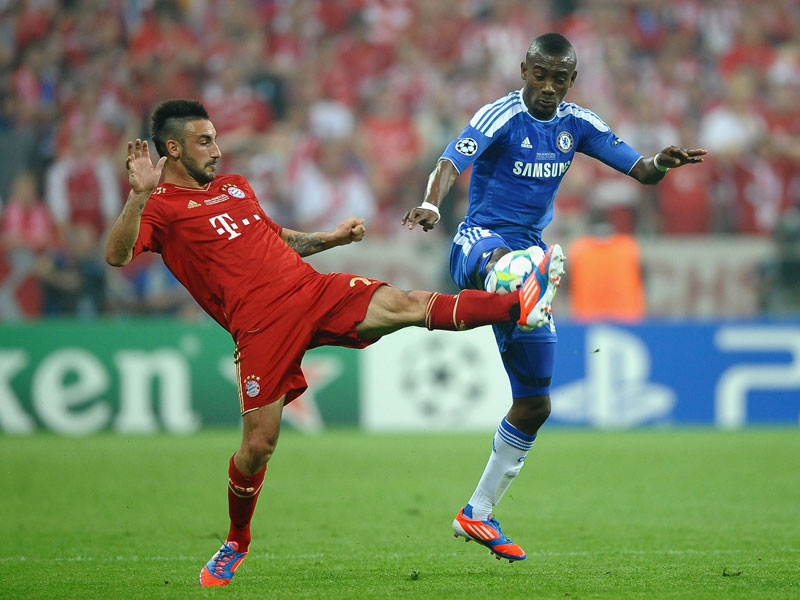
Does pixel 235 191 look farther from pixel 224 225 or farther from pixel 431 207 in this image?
pixel 431 207

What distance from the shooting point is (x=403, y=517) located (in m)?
8.66

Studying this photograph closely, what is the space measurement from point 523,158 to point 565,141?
0.97 feet

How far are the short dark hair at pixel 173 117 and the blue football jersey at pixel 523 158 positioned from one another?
5.19 ft

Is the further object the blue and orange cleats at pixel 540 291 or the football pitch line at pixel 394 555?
the football pitch line at pixel 394 555

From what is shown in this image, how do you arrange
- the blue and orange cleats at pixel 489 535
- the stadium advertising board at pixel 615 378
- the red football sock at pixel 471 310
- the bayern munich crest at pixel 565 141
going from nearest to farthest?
the red football sock at pixel 471 310 → the blue and orange cleats at pixel 489 535 → the bayern munich crest at pixel 565 141 → the stadium advertising board at pixel 615 378

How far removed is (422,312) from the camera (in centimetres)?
617

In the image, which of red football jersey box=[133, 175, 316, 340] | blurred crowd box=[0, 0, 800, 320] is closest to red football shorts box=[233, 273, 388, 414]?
red football jersey box=[133, 175, 316, 340]

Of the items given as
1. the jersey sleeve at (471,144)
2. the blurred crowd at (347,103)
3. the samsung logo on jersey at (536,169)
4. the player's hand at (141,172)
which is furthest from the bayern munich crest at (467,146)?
the blurred crowd at (347,103)

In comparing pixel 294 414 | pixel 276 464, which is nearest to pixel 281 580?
pixel 276 464

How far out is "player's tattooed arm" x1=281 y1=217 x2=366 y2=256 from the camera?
6.55 metres

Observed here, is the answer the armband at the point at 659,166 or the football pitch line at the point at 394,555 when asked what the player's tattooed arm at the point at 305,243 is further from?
the armband at the point at 659,166

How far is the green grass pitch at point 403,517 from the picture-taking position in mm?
6145

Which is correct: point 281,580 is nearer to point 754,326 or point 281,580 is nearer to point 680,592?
point 680,592

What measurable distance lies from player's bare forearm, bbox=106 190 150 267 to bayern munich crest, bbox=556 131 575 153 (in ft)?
8.27
